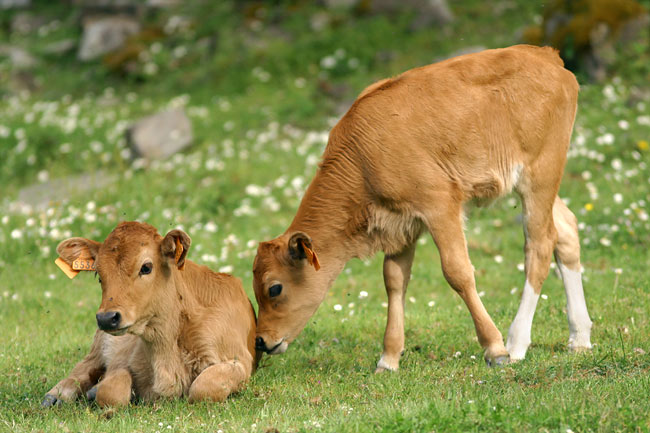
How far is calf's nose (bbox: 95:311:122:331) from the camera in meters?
6.02

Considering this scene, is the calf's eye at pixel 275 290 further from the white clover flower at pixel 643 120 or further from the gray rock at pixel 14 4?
the gray rock at pixel 14 4

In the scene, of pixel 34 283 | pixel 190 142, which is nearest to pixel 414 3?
pixel 190 142

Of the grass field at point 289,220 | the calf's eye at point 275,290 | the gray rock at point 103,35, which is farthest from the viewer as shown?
the gray rock at point 103,35

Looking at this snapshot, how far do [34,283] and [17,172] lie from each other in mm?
7299

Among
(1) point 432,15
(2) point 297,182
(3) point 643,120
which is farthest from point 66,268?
(1) point 432,15

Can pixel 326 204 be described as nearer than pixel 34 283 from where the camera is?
Yes

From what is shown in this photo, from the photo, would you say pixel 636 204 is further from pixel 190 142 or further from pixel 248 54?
pixel 248 54

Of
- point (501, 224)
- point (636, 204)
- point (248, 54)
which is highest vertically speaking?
point (636, 204)

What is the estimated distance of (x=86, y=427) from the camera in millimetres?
5977

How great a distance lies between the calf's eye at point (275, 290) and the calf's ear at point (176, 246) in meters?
1.09

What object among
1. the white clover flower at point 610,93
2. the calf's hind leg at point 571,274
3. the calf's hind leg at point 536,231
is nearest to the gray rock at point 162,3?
the white clover flower at point 610,93

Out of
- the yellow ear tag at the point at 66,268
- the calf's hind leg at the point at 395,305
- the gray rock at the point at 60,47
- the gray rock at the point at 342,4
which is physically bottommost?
the gray rock at the point at 60,47

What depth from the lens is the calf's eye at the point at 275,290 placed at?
7.52m

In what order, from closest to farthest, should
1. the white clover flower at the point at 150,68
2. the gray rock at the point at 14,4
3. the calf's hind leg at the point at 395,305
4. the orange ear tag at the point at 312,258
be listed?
1. the orange ear tag at the point at 312,258
2. the calf's hind leg at the point at 395,305
3. the white clover flower at the point at 150,68
4. the gray rock at the point at 14,4
